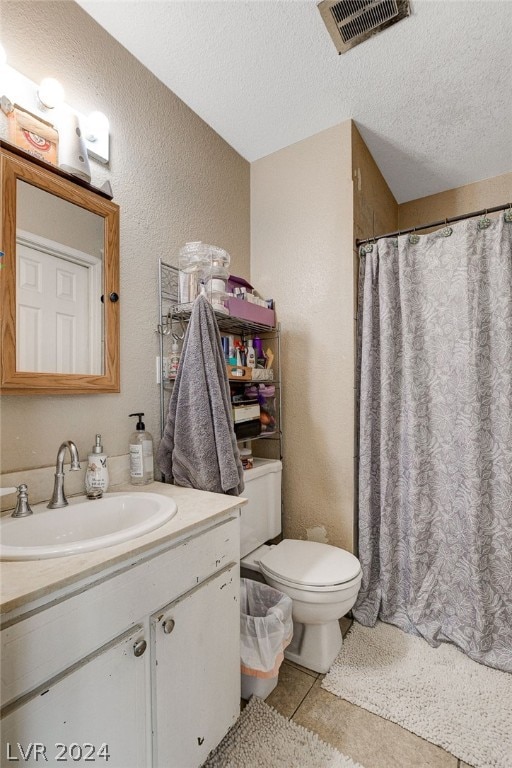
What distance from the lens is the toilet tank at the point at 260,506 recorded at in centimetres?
162

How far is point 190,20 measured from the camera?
1.32 m

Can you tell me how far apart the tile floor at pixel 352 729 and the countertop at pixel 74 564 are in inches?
32.9

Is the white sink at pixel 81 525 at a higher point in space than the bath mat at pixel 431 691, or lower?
higher

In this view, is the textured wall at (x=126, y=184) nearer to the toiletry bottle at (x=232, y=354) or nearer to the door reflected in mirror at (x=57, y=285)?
the door reflected in mirror at (x=57, y=285)

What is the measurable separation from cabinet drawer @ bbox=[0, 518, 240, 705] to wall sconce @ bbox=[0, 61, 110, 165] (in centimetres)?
137

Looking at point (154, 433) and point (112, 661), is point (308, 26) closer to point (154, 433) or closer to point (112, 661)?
point (154, 433)

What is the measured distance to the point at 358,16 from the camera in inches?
51.4

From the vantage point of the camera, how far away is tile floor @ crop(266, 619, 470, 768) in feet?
3.57

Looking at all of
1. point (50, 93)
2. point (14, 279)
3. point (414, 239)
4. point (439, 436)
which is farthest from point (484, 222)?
→ point (14, 279)

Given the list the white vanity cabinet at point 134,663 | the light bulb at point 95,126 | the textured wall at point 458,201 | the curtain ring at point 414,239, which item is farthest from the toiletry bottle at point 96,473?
the textured wall at point 458,201

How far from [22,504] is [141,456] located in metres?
0.42

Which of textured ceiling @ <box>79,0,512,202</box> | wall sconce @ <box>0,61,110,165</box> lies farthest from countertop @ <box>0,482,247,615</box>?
textured ceiling @ <box>79,0,512,202</box>

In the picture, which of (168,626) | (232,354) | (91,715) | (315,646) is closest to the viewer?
(91,715)

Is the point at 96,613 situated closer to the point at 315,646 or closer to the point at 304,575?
the point at 304,575
